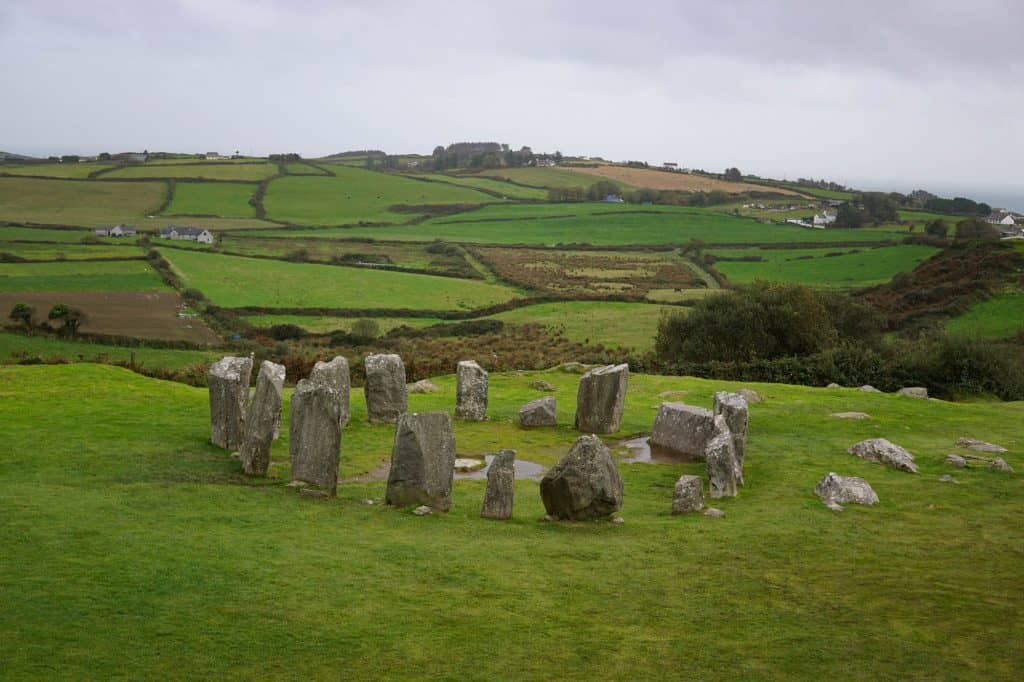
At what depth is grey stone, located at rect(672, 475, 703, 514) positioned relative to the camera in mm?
20016

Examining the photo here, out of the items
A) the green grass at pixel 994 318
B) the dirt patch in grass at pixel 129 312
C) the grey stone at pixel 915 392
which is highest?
the green grass at pixel 994 318

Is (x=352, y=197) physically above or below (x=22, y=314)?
above

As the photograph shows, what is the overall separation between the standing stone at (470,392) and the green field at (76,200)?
91.7 meters

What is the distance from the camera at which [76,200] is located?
124 m

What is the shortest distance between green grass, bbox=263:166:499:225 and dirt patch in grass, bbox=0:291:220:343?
5899cm

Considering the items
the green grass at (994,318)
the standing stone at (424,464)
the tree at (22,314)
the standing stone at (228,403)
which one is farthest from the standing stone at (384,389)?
the green grass at (994,318)

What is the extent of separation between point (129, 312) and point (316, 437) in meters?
47.2

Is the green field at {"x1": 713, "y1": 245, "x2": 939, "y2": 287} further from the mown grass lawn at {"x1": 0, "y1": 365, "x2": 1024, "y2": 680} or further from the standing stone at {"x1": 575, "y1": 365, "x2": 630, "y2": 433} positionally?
the mown grass lawn at {"x1": 0, "y1": 365, "x2": 1024, "y2": 680}

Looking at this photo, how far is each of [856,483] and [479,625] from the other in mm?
11039

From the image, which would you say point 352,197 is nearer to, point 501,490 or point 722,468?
point 722,468

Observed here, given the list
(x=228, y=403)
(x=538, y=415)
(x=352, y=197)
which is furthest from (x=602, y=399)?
(x=352, y=197)

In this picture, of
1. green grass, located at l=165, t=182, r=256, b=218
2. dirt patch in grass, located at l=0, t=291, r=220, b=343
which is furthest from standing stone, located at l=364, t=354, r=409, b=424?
green grass, located at l=165, t=182, r=256, b=218

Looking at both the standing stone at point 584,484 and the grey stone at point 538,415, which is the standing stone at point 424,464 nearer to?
the standing stone at point 584,484

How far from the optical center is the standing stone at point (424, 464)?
770 inches
